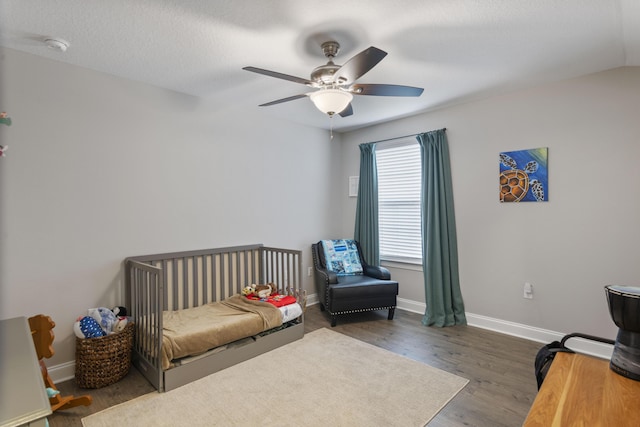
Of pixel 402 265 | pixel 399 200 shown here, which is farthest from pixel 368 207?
pixel 402 265

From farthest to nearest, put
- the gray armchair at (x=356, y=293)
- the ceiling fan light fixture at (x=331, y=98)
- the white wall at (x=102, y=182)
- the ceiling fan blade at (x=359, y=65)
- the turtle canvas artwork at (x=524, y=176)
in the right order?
the gray armchair at (x=356, y=293)
the turtle canvas artwork at (x=524, y=176)
the white wall at (x=102, y=182)
the ceiling fan light fixture at (x=331, y=98)
the ceiling fan blade at (x=359, y=65)

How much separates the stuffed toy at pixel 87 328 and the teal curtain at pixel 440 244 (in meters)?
3.11

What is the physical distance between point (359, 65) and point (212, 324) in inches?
87.1

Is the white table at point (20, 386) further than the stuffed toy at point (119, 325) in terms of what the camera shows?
No

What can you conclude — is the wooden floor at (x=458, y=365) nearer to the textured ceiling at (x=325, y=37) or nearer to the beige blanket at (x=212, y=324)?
the beige blanket at (x=212, y=324)

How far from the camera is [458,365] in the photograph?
2.63m

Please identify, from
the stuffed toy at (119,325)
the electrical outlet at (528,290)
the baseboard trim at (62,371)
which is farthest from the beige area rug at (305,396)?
the electrical outlet at (528,290)

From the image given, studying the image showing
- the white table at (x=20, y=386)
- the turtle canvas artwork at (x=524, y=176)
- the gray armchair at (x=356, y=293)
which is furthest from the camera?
the gray armchair at (x=356, y=293)

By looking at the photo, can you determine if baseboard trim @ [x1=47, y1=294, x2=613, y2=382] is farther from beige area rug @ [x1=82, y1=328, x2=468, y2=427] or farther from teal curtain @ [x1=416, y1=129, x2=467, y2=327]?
beige area rug @ [x1=82, y1=328, x2=468, y2=427]

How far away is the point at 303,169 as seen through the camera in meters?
4.29

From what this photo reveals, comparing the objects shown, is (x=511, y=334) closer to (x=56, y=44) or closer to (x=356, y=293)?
(x=356, y=293)

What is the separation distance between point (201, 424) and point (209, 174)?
2.26 m

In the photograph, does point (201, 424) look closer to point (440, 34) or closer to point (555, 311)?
point (440, 34)

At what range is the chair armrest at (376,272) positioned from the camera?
→ 382 centimetres
